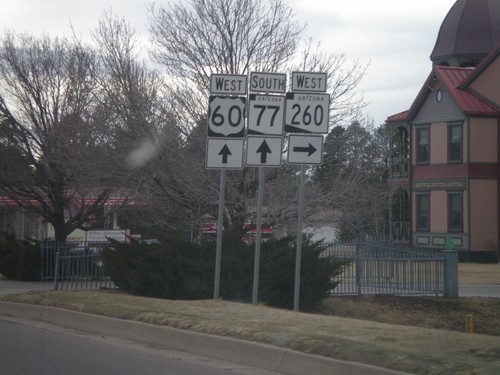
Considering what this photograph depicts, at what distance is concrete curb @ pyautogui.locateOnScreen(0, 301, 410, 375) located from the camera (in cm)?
814

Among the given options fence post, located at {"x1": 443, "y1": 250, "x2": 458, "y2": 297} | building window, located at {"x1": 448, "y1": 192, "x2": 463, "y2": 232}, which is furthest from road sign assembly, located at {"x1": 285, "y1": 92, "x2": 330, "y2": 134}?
building window, located at {"x1": 448, "y1": 192, "x2": 463, "y2": 232}

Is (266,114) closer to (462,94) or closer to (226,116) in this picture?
(226,116)

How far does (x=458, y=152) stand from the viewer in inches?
1371

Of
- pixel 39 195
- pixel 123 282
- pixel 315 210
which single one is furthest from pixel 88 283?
pixel 39 195

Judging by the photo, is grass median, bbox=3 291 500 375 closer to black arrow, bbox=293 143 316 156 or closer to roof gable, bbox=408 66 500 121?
black arrow, bbox=293 143 316 156

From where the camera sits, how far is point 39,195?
28.4m

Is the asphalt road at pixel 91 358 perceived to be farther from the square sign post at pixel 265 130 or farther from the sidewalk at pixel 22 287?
the sidewalk at pixel 22 287

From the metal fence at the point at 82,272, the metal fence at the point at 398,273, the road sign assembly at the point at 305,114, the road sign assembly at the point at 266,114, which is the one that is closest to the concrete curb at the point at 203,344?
the road sign assembly at the point at 266,114

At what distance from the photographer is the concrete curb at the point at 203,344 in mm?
8141

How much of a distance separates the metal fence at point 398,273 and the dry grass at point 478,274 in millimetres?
5853

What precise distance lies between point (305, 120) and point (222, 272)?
4033 mm

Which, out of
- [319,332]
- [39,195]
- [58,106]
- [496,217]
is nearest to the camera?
[319,332]

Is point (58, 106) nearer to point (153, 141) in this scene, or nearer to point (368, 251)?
point (153, 141)

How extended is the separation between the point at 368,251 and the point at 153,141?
21.0 feet
